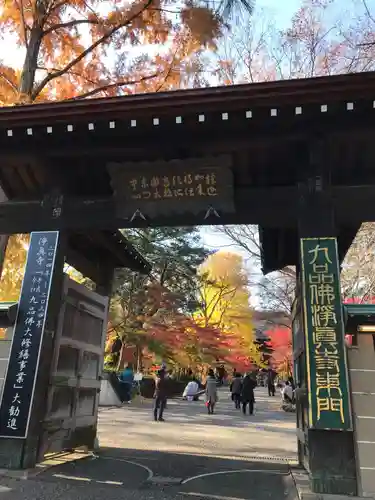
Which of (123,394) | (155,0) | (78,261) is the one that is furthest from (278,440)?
(155,0)

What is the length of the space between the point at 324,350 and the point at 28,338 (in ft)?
12.9

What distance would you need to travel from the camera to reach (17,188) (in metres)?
6.84

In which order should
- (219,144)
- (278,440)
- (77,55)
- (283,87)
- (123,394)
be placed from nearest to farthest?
1. (283,87)
2. (219,144)
3. (278,440)
4. (77,55)
5. (123,394)

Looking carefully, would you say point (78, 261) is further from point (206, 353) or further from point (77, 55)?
point (206, 353)

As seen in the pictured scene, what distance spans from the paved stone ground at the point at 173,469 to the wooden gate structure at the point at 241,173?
0.90 m

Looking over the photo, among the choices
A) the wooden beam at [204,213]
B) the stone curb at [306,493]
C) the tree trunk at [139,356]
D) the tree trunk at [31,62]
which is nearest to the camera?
the stone curb at [306,493]

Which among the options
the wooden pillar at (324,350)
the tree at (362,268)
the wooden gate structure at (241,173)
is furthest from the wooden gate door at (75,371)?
the tree at (362,268)

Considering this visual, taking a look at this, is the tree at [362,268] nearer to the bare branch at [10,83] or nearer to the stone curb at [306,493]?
the stone curb at [306,493]

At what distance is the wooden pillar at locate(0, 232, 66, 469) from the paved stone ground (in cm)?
50

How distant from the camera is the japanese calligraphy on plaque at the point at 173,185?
19.0 feet

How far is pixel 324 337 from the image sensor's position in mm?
4902

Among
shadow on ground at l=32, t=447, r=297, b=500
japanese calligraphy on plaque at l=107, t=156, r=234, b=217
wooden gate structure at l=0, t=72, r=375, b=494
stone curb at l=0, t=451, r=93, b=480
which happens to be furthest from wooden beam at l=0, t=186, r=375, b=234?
shadow on ground at l=32, t=447, r=297, b=500

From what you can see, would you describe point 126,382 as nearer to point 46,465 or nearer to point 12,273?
point 12,273

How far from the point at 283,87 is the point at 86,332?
17.3 feet
